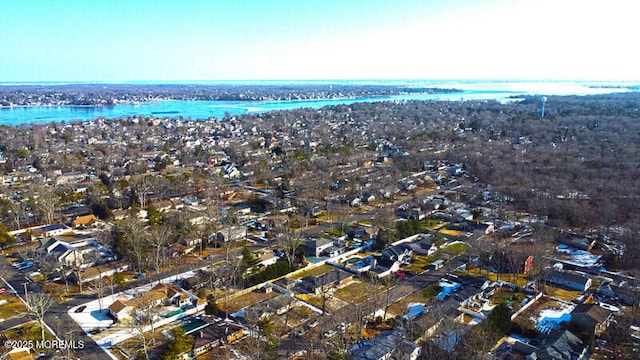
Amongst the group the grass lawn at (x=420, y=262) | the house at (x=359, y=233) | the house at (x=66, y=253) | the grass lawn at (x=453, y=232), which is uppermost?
the house at (x=66, y=253)

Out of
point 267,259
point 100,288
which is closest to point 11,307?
point 100,288

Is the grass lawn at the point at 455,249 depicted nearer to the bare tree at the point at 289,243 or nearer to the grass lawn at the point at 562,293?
the grass lawn at the point at 562,293

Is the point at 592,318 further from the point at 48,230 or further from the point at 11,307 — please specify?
the point at 48,230

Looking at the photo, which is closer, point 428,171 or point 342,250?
point 342,250

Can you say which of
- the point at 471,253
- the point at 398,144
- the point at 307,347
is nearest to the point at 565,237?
the point at 471,253

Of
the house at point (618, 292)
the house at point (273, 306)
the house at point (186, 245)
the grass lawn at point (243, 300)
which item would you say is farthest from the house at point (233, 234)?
the house at point (618, 292)

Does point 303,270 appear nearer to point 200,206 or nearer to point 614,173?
point 200,206

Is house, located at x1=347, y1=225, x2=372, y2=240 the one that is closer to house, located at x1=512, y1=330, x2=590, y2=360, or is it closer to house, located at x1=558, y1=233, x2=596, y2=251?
house, located at x1=558, y1=233, x2=596, y2=251
